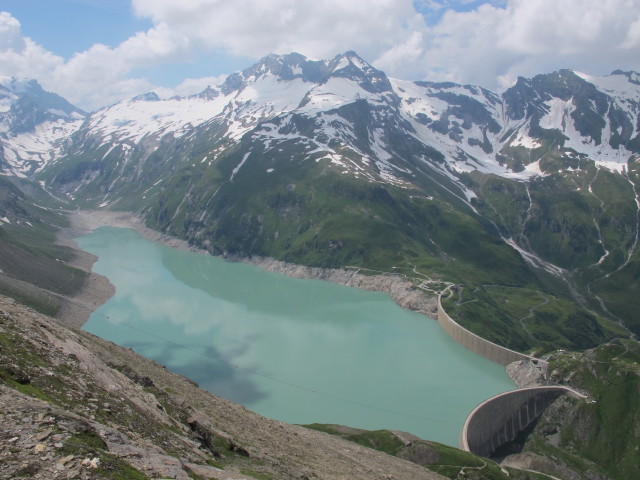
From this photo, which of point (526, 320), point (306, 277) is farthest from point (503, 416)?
point (306, 277)

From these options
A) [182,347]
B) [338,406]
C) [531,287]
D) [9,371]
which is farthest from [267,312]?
[9,371]

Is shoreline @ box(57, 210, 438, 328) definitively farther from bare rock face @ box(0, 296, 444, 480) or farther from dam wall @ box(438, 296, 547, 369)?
bare rock face @ box(0, 296, 444, 480)

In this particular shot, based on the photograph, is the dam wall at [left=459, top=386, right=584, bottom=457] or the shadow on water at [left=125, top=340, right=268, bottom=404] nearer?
the dam wall at [left=459, top=386, right=584, bottom=457]

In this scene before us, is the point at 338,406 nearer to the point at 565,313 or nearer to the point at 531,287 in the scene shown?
the point at 565,313

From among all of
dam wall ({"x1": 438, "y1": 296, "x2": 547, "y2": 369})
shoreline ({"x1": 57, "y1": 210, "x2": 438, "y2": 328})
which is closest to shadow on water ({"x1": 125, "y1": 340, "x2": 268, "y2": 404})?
shoreline ({"x1": 57, "y1": 210, "x2": 438, "y2": 328})

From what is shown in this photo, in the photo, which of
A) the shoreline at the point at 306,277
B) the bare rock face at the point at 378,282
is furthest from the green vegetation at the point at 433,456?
the bare rock face at the point at 378,282

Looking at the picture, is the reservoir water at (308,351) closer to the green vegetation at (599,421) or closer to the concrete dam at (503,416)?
the concrete dam at (503,416)

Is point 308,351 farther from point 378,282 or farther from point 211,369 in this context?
point 378,282
